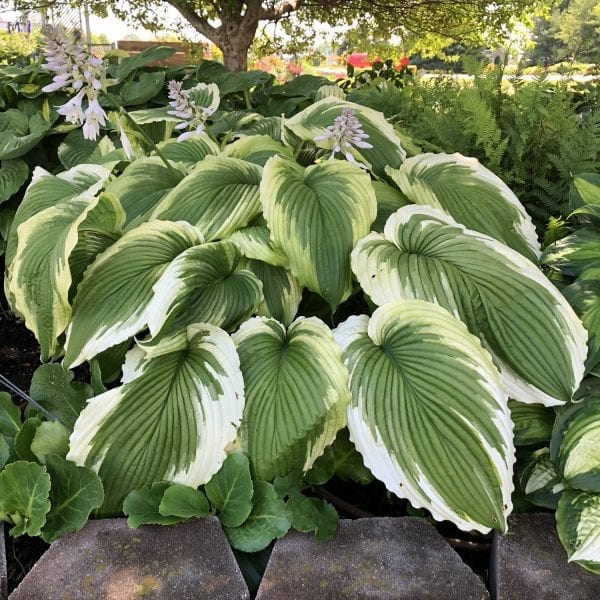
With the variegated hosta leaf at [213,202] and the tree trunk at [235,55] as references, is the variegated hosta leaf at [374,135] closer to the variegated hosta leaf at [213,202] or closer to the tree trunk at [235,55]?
the variegated hosta leaf at [213,202]

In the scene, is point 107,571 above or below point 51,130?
below

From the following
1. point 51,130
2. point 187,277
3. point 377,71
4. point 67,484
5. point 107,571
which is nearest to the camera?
point 107,571

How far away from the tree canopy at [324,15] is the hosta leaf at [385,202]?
391 cm

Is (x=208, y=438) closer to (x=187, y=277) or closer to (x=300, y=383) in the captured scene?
(x=300, y=383)

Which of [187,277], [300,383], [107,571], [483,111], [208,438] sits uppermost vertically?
[483,111]

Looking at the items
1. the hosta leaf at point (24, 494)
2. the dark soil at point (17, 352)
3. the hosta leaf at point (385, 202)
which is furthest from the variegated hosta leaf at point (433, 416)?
the dark soil at point (17, 352)

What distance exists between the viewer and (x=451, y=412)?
4.12ft

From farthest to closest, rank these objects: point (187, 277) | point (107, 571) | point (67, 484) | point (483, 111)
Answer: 1. point (483, 111)
2. point (187, 277)
3. point (67, 484)
4. point (107, 571)

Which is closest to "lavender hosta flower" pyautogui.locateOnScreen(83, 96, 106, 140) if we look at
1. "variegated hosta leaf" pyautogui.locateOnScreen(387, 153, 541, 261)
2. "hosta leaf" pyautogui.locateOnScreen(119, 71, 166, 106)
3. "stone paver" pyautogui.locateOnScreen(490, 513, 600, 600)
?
"variegated hosta leaf" pyautogui.locateOnScreen(387, 153, 541, 261)

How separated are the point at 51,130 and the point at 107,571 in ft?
7.67

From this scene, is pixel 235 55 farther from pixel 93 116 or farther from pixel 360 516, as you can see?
pixel 360 516

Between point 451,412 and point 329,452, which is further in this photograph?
point 329,452

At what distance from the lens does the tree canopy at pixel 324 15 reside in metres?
5.38

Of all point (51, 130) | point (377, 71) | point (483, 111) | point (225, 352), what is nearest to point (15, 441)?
point (225, 352)
